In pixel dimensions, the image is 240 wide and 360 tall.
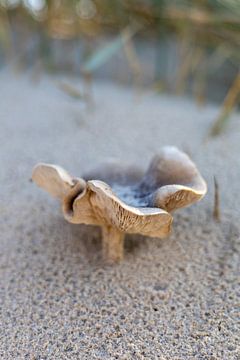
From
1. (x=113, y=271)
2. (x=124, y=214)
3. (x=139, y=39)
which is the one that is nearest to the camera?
(x=124, y=214)

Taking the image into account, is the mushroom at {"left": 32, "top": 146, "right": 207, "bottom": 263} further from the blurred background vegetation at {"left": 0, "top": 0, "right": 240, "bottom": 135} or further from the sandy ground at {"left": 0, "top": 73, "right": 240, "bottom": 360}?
the blurred background vegetation at {"left": 0, "top": 0, "right": 240, "bottom": 135}

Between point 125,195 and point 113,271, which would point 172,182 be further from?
point 113,271

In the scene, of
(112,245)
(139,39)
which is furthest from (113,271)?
(139,39)

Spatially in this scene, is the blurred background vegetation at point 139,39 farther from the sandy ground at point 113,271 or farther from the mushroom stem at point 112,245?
the mushroom stem at point 112,245

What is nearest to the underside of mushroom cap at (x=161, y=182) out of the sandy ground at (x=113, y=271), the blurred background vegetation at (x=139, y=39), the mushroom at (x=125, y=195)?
the mushroom at (x=125, y=195)

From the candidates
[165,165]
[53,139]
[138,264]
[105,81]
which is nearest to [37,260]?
[138,264]

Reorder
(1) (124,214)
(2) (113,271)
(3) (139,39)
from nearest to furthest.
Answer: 1. (1) (124,214)
2. (2) (113,271)
3. (3) (139,39)

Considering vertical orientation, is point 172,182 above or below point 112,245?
above
